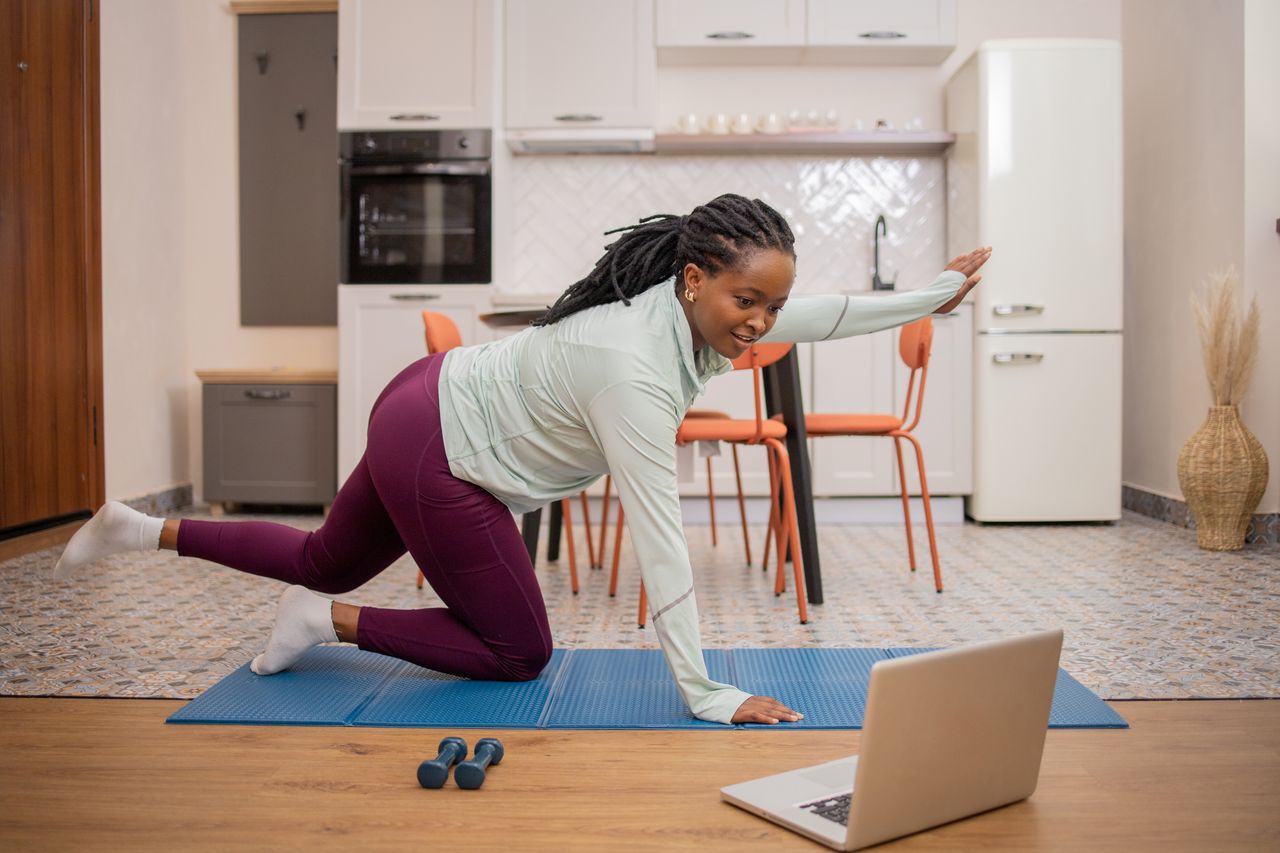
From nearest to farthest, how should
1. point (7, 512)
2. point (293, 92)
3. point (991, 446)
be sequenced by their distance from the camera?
point (7, 512), point (991, 446), point (293, 92)

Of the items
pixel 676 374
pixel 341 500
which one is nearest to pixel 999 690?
pixel 676 374

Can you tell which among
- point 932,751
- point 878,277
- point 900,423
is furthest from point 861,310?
point 878,277

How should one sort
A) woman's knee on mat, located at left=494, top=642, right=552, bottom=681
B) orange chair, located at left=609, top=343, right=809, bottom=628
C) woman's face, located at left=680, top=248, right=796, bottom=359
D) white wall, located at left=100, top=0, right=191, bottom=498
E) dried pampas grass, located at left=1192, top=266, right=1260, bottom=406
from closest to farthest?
woman's face, located at left=680, top=248, right=796, bottom=359
woman's knee on mat, located at left=494, top=642, right=552, bottom=681
orange chair, located at left=609, top=343, right=809, bottom=628
dried pampas grass, located at left=1192, top=266, right=1260, bottom=406
white wall, located at left=100, top=0, right=191, bottom=498

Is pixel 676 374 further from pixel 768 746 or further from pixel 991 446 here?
pixel 991 446

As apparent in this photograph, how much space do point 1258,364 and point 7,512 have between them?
4386mm

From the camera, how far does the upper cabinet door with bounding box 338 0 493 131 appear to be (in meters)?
4.53

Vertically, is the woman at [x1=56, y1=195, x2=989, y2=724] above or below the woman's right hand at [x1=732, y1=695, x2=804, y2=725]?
above

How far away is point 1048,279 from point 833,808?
354 centimetres

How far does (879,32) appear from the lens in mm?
4625

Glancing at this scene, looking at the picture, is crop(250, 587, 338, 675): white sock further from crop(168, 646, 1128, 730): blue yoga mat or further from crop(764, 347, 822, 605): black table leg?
crop(764, 347, 822, 605): black table leg

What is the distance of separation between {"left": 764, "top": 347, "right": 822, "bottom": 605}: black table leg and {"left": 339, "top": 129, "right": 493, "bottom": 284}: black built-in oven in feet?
6.63

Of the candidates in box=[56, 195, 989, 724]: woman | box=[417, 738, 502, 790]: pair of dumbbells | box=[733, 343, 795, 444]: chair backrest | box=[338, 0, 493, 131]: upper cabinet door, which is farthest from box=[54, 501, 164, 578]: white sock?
box=[338, 0, 493, 131]: upper cabinet door

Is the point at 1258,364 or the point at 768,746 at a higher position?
the point at 1258,364

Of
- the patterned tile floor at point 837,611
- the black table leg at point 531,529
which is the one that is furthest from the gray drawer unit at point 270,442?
the black table leg at point 531,529
